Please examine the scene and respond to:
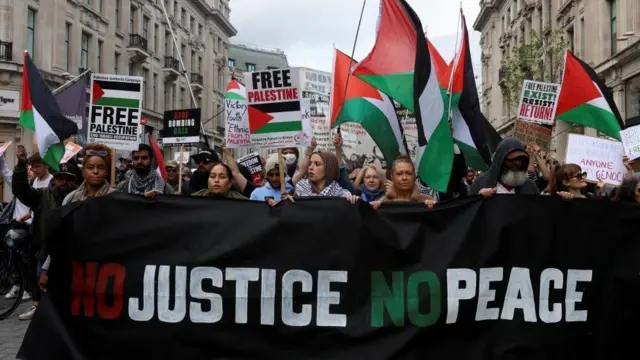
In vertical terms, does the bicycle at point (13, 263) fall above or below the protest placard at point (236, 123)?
below

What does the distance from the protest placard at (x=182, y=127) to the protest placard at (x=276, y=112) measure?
241 inches

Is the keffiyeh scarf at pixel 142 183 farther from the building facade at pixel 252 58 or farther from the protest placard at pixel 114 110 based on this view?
the building facade at pixel 252 58

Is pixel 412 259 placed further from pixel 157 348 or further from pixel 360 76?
pixel 360 76

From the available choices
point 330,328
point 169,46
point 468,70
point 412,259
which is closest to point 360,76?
point 468,70

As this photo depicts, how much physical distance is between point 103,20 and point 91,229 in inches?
1412

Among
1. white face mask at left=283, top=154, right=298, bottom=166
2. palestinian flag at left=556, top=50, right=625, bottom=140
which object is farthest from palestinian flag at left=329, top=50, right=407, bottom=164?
palestinian flag at left=556, top=50, right=625, bottom=140

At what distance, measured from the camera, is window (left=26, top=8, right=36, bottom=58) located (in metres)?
29.0

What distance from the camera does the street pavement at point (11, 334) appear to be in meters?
5.95

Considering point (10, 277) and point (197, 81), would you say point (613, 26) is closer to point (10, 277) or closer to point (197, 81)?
point (10, 277)

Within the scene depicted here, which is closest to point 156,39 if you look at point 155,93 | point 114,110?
point 155,93

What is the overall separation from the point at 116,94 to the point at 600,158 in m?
6.11

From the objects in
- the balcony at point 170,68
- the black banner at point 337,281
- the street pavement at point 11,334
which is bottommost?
the street pavement at point 11,334

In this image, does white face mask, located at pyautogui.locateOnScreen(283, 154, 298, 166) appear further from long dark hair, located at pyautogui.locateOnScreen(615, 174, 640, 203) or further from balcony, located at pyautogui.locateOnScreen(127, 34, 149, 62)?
balcony, located at pyautogui.locateOnScreen(127, 34, 149, 62)

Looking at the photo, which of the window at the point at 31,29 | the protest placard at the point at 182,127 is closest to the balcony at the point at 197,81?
the window at the point at 31,29
